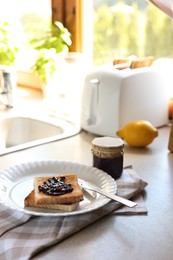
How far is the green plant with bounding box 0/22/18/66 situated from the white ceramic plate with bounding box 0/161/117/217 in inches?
36.8

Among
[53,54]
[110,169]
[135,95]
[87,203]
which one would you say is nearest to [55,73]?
[53,54]

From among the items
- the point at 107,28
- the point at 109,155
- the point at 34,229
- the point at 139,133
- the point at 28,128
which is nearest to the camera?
the point at 34,229

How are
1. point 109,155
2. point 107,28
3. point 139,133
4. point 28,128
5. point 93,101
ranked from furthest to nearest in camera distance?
point 107,28 < point 28,128 < point 93,101 < point 139,133 < point 109,155

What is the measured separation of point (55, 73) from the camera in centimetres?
191

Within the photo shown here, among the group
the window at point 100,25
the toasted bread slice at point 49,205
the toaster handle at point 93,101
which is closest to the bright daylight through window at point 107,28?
the window at point 100,25

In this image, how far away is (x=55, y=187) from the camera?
3.15 feet

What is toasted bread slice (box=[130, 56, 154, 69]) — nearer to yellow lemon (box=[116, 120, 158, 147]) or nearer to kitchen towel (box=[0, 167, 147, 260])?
yellow lemon (box=[116, 120, 158, 147])

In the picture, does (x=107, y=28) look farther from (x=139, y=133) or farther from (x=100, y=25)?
(x=139, y=133)

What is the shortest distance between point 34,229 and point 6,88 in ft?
3.35

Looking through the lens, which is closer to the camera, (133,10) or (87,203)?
(87,203)

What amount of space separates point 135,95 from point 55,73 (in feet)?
1.78

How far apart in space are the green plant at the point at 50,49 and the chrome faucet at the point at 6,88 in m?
0.15

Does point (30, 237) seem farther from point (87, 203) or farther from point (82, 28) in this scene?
point (82, 28)

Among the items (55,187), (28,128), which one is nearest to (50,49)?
(28,128)
